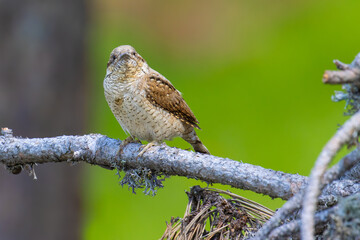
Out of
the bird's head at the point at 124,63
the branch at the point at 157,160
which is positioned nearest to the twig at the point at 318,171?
the branch at the point at 157,160

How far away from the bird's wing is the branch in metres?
0.74

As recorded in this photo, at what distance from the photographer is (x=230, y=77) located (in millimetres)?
9039

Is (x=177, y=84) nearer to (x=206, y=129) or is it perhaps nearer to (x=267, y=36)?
(x=206, y=129)

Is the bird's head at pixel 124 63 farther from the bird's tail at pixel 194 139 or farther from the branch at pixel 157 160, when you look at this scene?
the branch at pixel 157 160

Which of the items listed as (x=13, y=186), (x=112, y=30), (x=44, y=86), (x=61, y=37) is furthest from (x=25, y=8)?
(x=112, y=30)

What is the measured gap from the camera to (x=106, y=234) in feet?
23.3

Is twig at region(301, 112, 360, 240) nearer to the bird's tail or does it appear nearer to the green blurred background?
the bird's tail

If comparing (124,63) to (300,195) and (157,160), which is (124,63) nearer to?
(157,160)

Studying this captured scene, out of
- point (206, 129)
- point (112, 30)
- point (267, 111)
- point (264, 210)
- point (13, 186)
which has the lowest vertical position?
point (264, 210)

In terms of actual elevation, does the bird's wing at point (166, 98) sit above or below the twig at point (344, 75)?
above

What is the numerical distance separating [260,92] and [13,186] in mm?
4326

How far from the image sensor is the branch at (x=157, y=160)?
6.64ft

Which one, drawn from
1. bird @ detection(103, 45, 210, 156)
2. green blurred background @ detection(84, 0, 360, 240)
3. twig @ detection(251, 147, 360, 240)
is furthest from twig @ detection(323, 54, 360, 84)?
green blurred background @ detection(84, 0, 360, 240)

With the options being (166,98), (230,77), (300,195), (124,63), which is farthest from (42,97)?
(230,77)
